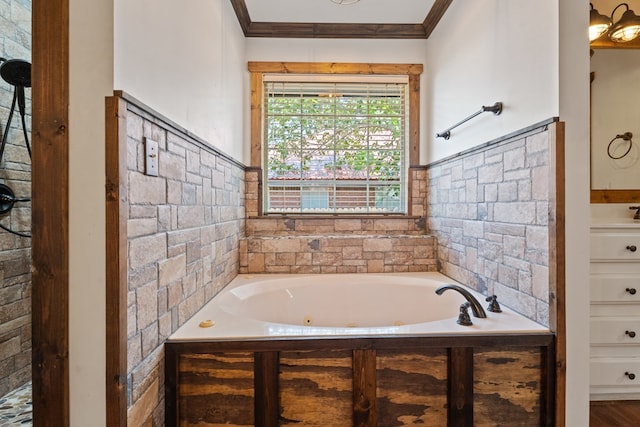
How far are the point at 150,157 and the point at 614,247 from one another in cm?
240

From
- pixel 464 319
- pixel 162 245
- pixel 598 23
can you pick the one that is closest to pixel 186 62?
pixel 162 245

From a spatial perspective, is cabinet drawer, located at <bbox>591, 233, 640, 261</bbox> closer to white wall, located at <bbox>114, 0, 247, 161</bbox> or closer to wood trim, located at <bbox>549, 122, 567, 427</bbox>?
wood trim, located at <bbox>549, 122, 567, 427</bbox>

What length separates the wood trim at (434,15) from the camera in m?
2.17

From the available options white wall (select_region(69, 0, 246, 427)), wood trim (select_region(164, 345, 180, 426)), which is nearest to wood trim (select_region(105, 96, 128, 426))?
white wall (select_region(69, 0, 246, 427))

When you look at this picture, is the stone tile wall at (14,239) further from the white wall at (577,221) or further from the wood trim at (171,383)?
the white wall at (577,221)

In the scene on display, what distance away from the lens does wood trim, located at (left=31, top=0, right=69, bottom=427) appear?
2.87 feet

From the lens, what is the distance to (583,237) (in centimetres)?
123

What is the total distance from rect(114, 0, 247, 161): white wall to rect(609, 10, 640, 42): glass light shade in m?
2.43

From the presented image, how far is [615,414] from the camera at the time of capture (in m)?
1.63

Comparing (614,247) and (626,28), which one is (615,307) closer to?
(614,247)

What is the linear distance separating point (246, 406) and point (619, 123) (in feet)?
8.80

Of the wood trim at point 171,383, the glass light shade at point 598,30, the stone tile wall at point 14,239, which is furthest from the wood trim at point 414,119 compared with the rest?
the stone tile wall at point 14,239

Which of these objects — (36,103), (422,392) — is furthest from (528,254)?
(36,103)

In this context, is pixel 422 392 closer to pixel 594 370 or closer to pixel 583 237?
pixel 583 237
